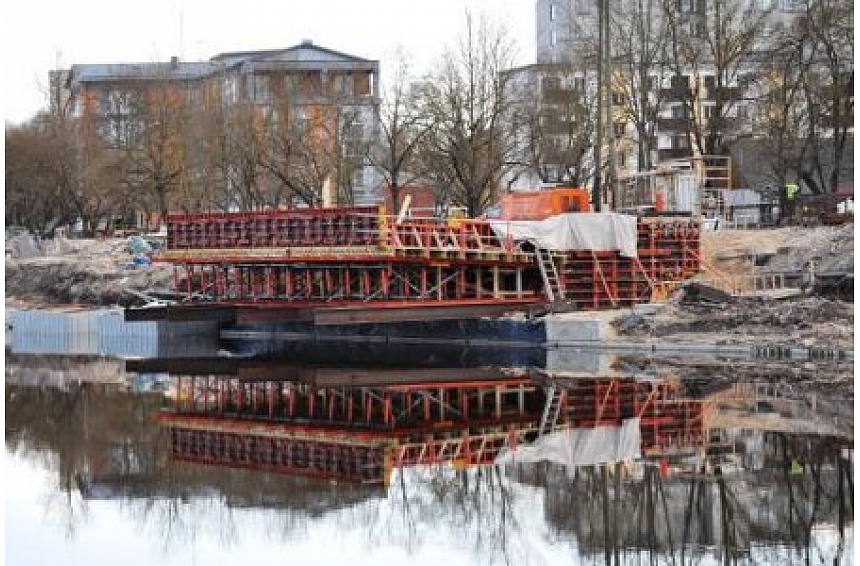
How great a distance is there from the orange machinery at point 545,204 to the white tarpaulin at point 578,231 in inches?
39.8

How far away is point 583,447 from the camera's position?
73.2 ft

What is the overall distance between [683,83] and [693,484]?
3492 cm

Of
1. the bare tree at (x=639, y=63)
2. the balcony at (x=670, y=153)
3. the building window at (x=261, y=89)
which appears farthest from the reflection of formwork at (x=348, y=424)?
the balcony at (x=670, y=153)

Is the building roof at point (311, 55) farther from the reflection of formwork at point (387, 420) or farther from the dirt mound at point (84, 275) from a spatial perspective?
the reflection of formwork at point (387, 420)

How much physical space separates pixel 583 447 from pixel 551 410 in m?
4.27

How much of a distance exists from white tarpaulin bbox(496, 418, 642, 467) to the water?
353 mm

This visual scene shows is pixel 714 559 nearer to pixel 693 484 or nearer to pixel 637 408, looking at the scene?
pixel 693 484

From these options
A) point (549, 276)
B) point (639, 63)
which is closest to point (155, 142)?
point (639, 63)

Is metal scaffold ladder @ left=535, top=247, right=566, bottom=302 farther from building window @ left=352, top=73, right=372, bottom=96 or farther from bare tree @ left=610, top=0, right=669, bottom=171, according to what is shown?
building window @ left=352, top=73, right=372, bottom=96

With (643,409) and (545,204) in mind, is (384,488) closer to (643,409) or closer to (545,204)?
(643,409)

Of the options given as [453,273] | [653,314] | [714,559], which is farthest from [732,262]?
[714,559]

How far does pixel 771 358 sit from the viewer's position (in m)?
34.2

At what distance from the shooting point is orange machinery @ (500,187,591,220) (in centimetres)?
4256

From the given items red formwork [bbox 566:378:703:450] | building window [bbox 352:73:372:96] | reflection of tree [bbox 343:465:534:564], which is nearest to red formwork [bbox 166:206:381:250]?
red formwork [bbox 566:378:703:450]
